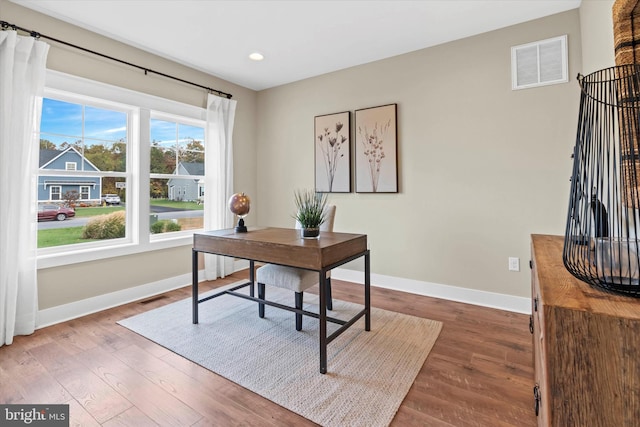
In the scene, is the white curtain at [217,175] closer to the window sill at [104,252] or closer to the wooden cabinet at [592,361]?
the window sill at [104,252]

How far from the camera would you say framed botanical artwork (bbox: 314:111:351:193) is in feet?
12.1

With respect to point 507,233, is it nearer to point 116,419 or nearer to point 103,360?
point 116,419

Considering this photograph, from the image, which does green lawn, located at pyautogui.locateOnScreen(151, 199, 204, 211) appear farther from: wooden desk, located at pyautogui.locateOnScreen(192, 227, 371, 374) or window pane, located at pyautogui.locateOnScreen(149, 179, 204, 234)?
wooden desk, located at pyautogui.locateOnScreen(192, 227, 371, 374)

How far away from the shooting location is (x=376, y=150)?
3.47m

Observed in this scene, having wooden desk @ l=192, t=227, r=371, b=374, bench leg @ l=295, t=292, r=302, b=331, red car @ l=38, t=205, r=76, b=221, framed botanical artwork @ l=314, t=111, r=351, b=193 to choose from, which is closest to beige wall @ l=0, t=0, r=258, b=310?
red car @ l=38, t=205, r=76, b=221

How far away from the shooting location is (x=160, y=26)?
2.75 m

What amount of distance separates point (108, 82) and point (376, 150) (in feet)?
9.19

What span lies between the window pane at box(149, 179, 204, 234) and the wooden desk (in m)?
1.32

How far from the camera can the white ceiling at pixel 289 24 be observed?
244 centimetres

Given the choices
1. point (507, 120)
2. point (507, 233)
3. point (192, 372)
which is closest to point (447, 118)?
point (507, 120)

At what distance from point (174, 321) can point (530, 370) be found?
2.66 meters

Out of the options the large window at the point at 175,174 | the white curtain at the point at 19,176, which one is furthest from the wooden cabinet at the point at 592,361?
the large window at the point at 175,174

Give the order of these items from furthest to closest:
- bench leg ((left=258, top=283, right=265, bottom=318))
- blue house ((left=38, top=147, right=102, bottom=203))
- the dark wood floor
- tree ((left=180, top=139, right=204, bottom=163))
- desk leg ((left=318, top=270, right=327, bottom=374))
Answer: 1. tree ((left=180, top=139, right=204, bottom=163))
2. blue house ((left=38, top=147, right=102, bottom=203))
3. bench leg ((left=258, top=283, right=265, bottom=318))
4. desk leg ((left=318, top=270, right=327, bottom=374))
5. the dark wood floor

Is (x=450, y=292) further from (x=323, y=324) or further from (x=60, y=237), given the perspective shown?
(x=60, y=237)
